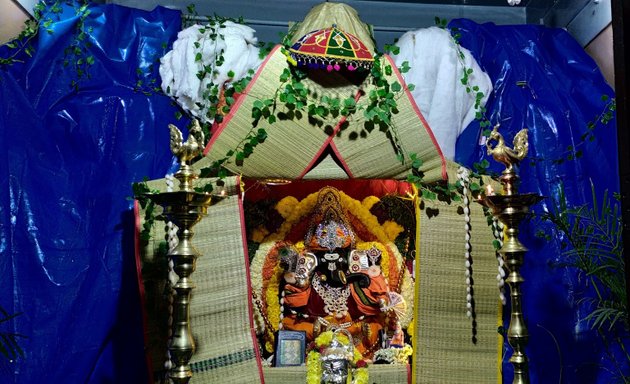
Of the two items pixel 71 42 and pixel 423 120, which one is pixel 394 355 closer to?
pixel 423 120

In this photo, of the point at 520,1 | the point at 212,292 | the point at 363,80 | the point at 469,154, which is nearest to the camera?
the point at 212,292

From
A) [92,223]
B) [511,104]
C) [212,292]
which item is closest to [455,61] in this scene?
[511,104]

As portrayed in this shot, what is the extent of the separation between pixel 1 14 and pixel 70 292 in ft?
5.96

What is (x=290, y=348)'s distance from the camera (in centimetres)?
487

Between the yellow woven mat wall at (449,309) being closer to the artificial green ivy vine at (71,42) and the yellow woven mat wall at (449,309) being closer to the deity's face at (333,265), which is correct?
the deity's face at (333,265)

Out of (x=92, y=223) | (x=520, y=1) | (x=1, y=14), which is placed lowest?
(x=92, y=223)

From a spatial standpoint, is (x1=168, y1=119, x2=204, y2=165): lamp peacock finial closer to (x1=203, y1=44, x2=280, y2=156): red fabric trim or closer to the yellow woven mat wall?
(x1=203, y1=44, x2=280, y2=156): red fabric trim

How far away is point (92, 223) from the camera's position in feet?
15.3

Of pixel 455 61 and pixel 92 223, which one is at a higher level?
pixel 455 61

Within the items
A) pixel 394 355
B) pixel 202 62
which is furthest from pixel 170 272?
pixel 394 355

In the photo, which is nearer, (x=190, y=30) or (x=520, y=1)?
(x=190, y=30)

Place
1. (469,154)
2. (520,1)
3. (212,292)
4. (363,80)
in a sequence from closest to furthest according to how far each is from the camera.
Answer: (212,292) < (363,80) < (469,154) < (520,1)

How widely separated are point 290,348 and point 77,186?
5.51 ft

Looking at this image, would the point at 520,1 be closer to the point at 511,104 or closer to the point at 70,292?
the point at 511,104
